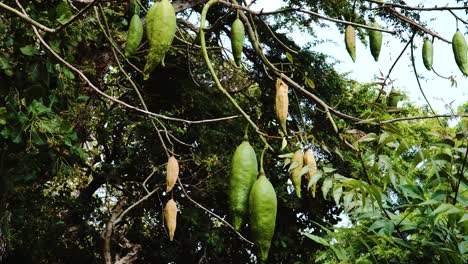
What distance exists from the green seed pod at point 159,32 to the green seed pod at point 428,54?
0.49 meters

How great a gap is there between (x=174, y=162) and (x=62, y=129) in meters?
1.58

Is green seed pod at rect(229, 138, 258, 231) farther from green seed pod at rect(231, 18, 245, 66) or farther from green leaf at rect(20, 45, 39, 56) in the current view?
green leaf at rect(20, 45, 39, 56)

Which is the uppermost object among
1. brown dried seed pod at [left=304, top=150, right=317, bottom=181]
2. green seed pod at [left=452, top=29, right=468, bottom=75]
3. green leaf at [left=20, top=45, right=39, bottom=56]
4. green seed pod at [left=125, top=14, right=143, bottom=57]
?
green leaf at [left=20, top=45, right=39, bottom=56]

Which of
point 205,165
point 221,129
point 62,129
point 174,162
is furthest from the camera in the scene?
point 221,129

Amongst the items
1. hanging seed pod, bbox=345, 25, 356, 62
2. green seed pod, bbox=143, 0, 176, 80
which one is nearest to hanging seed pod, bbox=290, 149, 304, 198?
hanging seed pod, bbox=345, 25, 356, 62

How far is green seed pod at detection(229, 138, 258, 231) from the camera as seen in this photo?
532mm

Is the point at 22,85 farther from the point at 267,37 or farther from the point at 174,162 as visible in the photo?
the point at 267,37

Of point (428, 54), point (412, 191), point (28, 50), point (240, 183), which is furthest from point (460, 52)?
point (28, 50)

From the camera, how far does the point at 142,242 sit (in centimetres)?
559

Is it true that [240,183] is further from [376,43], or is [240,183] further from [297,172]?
[376,43]

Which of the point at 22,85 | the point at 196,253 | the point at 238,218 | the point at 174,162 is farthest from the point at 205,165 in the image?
the point at 238,218

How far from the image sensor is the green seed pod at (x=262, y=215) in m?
0.51

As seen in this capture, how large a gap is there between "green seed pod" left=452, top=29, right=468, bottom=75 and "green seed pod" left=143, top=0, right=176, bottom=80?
46cm

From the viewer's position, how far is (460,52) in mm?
801
